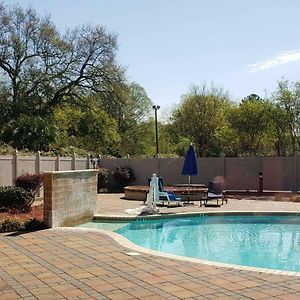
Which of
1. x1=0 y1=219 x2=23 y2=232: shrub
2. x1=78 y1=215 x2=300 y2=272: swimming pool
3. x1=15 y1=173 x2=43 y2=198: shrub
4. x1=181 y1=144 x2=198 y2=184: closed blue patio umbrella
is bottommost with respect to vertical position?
x1=78 y1=215 x2=300 y2=272: swimming pool

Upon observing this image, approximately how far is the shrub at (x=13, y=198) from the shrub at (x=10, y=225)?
2799 millimetres

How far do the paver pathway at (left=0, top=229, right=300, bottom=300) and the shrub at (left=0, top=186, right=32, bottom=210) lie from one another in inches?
207

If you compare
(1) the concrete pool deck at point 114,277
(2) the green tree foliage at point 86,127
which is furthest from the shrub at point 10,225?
(2) the green tree foliage at point 86,127

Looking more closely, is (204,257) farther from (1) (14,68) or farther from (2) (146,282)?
(1) (14,68)

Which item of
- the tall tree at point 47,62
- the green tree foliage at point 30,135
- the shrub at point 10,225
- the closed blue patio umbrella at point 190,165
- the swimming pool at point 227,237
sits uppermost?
the tall tree at point 47,62

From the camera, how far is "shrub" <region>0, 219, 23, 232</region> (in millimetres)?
10172

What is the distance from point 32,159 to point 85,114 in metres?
15.9

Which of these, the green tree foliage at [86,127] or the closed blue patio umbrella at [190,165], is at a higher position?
the green tree foliage at [86,127]

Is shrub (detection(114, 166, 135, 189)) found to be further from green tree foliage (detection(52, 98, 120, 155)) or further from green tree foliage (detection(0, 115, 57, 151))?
green tree foliage (detection(52, 98, 120, 155))

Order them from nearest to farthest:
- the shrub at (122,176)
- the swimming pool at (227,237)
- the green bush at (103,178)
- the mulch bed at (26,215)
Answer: the swimming pool at (227,237) → the mulch bed at (26,215) → the green bush at (103,178) → the shrub at (122,176)

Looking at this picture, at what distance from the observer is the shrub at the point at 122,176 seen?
2619 cm

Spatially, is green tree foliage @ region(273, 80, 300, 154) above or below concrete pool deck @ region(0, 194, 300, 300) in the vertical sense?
above

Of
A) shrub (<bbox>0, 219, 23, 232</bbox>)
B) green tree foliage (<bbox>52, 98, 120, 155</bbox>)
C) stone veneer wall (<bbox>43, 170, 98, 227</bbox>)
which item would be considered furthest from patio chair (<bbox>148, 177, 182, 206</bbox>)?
green tree foliage (<bbox>52, 98, 120, 155</bbox>)

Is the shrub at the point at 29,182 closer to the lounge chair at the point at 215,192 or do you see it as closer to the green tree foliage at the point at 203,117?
the lounge chair at the point at 215,192
